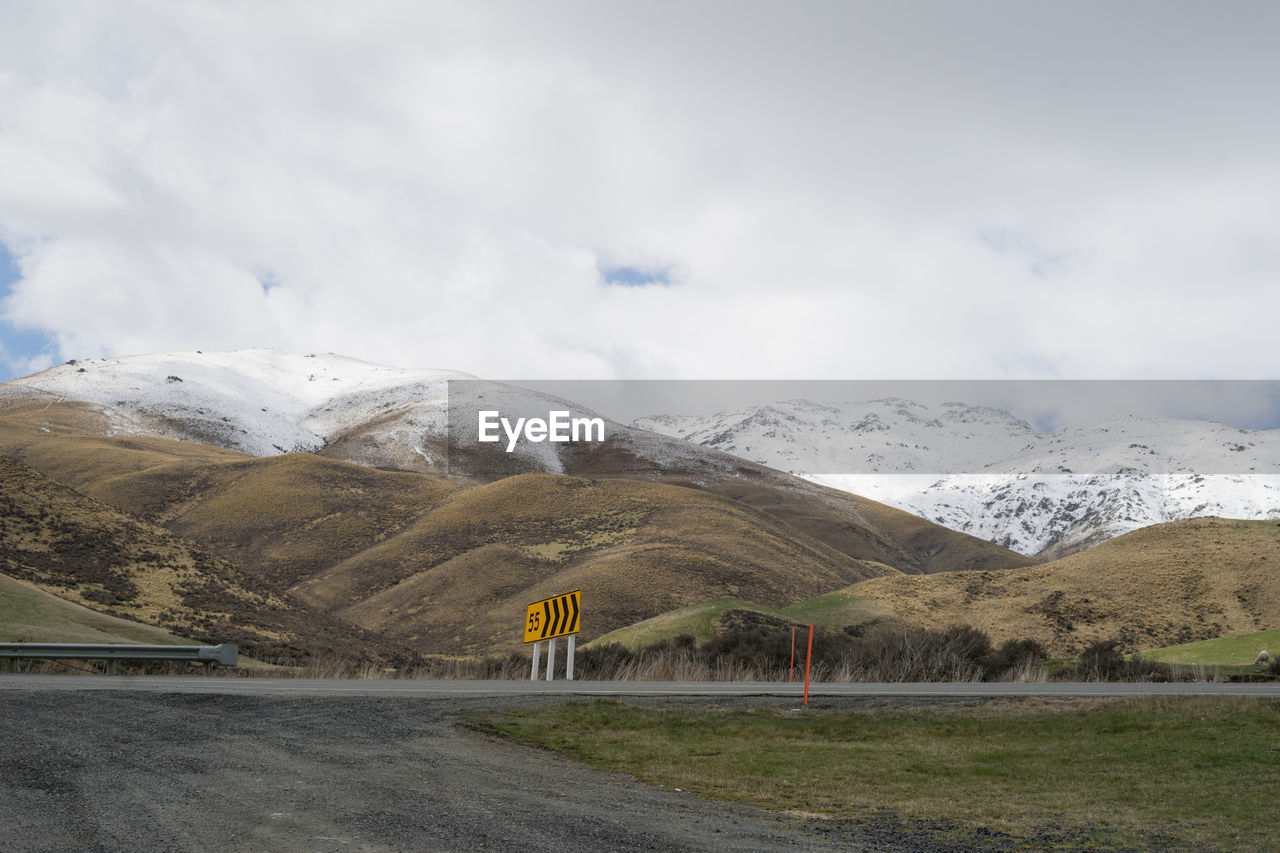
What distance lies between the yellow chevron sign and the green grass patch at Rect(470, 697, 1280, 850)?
273 inches

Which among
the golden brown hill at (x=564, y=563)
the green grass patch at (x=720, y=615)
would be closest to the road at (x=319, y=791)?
the green grass patch at (x=720, y=615)

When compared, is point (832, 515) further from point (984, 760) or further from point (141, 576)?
point (984, 760)

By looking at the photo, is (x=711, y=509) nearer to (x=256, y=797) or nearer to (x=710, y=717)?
(x=710, y=717)

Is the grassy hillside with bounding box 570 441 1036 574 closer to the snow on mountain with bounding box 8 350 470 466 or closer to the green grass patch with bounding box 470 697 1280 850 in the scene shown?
the snow on mountain with bounding box 8 350 470 466

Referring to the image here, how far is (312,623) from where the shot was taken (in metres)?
49.3

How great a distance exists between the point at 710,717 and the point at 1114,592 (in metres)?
33.0

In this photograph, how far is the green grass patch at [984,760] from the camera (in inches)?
344

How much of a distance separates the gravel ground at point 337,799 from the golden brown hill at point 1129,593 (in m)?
30.7

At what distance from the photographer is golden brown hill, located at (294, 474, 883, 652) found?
65750mm

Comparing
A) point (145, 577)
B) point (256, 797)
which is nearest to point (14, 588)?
point (145, 577)

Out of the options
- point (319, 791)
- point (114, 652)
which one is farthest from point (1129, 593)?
point (319, 791)

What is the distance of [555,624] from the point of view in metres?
22.6

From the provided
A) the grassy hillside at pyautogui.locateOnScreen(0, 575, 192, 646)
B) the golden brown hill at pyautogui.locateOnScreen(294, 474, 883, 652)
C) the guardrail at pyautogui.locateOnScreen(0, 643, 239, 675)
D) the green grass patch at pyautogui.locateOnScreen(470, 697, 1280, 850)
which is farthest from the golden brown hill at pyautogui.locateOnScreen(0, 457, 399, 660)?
the green grass patch at pyautogui.locateOnScreen(470, 697, 1280, 850)

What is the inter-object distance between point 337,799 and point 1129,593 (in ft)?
133
